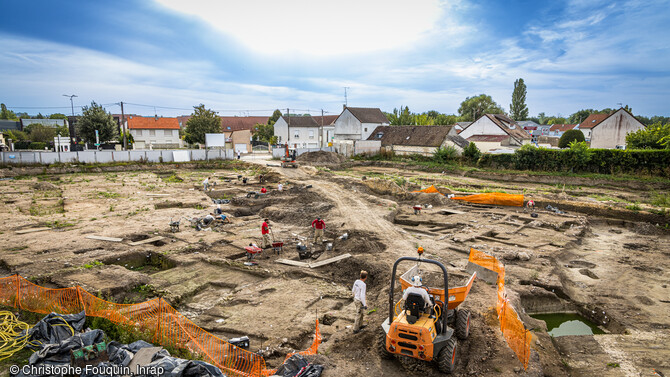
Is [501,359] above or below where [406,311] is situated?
below

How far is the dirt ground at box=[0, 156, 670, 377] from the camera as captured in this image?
8.28 metres

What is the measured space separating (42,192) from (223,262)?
20.5 meters

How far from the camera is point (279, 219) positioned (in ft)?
63.7

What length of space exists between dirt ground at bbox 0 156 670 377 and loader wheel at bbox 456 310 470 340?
0.20 meters

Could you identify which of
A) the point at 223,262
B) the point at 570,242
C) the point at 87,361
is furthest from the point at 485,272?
the point at 87,361

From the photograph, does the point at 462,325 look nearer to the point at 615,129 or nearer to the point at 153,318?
the point at 153,318

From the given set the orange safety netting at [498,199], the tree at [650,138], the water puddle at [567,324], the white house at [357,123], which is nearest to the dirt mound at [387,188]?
the orange safety netting at [498,199]

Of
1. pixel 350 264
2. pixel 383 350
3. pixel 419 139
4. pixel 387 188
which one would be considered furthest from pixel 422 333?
pixel 419 139

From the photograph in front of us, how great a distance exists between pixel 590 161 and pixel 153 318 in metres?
36.1

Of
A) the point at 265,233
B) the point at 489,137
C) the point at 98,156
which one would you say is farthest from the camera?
the point at 489,137

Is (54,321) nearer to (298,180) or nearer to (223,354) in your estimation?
(223,354)

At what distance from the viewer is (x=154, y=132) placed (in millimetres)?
57000

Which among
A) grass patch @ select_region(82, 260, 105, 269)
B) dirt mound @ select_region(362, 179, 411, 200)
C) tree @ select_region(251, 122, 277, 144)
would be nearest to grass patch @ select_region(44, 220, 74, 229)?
grass patch @ select_region(82, 260, 105, 269)

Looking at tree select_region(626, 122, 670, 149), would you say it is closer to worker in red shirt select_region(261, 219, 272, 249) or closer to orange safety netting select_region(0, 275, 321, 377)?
worker in red shirt select_region(261, 219, 272, 249)
